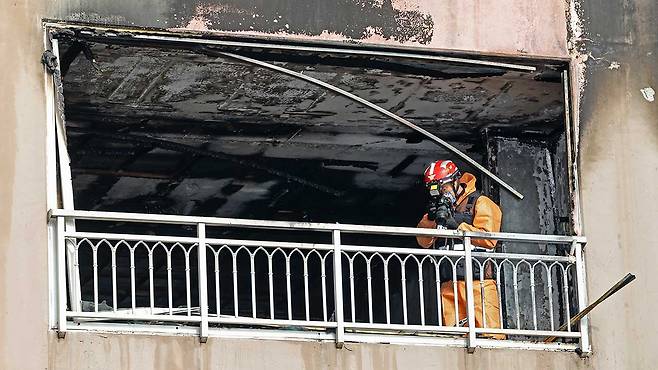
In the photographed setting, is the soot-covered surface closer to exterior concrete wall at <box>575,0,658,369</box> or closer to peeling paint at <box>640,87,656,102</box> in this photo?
exterior concrete wall at <box>575,0,658,369</box>

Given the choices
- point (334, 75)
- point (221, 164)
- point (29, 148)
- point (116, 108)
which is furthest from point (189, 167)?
point (29, 148)

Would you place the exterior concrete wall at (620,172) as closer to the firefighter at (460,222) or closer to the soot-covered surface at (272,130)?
the soot-covered surface at (272,130)

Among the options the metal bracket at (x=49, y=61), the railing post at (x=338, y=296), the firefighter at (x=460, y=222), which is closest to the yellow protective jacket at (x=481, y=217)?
the firefighter at (x=460, y=222)

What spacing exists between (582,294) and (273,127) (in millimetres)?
3642

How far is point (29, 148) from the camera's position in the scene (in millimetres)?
12656

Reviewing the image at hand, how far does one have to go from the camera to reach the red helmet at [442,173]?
1477 centimetres

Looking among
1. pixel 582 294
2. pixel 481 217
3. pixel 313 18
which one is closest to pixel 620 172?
pixel 582 294

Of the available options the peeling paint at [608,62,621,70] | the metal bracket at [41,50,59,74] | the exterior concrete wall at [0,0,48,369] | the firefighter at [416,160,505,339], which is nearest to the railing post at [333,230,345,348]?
the firefighter at [416,160,505,339]

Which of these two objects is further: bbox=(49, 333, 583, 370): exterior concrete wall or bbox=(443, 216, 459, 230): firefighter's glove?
bbox=(443, 216, 459, 230): firefighter's glove

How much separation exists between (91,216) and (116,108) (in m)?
2.89

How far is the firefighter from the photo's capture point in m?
14.3

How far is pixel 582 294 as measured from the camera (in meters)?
13.7

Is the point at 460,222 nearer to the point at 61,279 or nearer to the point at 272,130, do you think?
the point at 272,130

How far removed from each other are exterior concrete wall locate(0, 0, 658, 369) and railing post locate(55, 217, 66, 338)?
10cm
